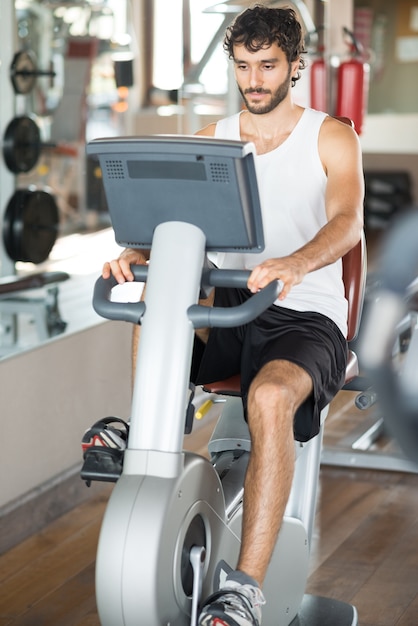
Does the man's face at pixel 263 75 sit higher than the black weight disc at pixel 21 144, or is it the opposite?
the man's face at pixel 263 75

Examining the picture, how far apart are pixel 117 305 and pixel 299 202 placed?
0.51 meters

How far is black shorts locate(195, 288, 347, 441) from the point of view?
195 cm

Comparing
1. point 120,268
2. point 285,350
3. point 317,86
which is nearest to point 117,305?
point 120,268

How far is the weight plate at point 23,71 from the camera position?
2.82 meters

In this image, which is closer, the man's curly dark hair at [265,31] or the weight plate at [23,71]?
the man's curly dark hair at [265,31]

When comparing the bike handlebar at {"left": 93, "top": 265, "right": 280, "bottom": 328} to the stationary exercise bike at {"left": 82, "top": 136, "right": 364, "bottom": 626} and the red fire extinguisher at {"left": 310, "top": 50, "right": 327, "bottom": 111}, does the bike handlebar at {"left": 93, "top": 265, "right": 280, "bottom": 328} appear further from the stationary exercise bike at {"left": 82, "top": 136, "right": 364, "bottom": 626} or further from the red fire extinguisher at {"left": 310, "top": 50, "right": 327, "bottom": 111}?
the red fire extinguisher at {"left": 310, "top": 50, "right": 327, "bottom": 111}

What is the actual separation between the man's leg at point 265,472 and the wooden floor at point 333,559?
1.93 feet

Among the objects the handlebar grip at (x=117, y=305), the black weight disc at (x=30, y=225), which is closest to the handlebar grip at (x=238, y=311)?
the handlebar grip at (x=117, y=305)

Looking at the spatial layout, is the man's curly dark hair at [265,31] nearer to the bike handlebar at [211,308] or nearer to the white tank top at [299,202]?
the white tank top at [299,202]

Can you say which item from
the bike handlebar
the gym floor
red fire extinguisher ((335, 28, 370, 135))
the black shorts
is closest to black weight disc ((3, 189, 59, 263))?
the gym floor

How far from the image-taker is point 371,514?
293 cm

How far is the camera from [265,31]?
1940 millimetres

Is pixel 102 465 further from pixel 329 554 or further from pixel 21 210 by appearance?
pixel 21 210

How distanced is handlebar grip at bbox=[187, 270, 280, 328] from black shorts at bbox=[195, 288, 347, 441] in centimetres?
26
